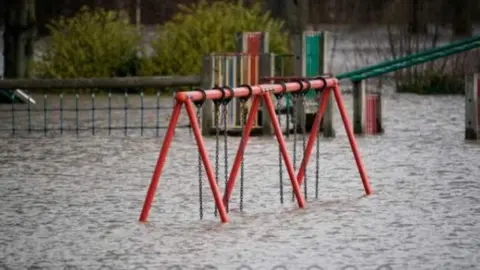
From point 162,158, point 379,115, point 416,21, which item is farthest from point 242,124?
→ point 416,21

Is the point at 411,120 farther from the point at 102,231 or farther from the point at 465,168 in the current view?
the point at 102,231

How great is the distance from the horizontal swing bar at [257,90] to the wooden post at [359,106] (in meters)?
7.51

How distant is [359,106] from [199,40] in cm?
927

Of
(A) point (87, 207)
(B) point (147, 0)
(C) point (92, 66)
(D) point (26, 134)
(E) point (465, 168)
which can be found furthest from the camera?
(B) point (147, 0)

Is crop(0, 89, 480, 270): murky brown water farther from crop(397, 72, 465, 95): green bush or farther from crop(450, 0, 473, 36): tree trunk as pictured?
crop(450, 0, 473, 36): tree trunk

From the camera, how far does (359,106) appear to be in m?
22.6

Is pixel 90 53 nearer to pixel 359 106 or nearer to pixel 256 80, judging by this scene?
pixel 256 80

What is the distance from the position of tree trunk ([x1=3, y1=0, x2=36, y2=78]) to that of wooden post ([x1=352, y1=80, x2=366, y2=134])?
38.6 feet

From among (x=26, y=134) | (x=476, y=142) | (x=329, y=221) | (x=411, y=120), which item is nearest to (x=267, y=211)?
(x=329, y=221)

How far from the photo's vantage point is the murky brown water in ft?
36.7

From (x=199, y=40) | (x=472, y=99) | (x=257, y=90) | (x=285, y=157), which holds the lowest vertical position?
(x=285, y=157)

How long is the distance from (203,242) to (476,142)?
9787 mm

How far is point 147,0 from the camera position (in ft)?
168

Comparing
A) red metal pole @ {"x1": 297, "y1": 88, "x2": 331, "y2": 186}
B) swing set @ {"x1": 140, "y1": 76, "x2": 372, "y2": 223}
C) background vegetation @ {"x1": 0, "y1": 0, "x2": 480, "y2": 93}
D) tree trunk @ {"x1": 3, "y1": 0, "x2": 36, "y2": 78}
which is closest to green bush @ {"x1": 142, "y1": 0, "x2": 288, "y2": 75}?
background vegetation @ {"x1": 0, "y1": 0, "x2": 480, "y2": 93}
